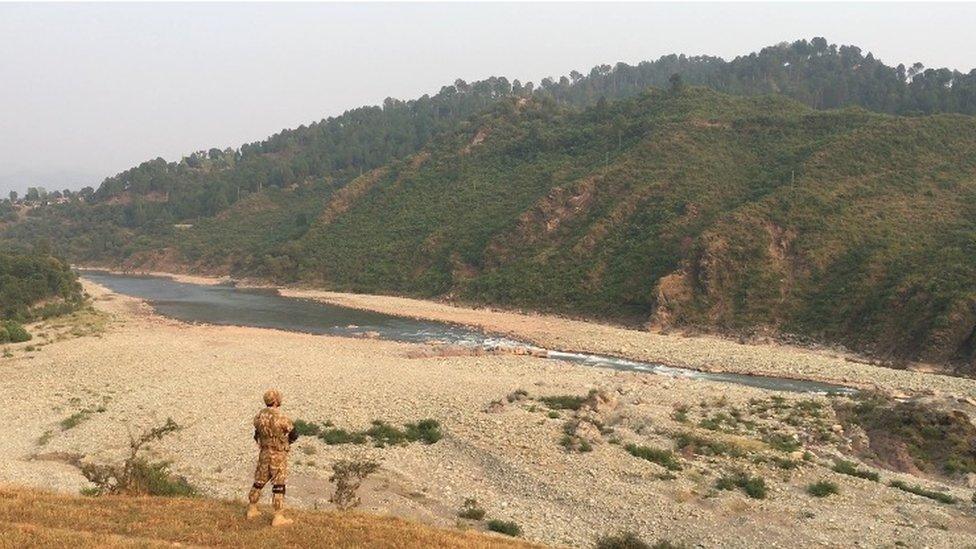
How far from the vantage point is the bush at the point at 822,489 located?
19.3m

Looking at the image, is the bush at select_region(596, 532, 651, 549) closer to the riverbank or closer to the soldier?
the soldier

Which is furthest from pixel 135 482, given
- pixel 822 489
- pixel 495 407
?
pixel 822 489

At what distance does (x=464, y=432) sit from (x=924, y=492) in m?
15.0

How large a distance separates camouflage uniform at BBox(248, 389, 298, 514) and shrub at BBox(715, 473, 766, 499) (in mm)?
13952

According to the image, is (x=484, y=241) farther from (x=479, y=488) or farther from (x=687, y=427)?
(x=479, y=488)

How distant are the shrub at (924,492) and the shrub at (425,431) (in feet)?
49.6

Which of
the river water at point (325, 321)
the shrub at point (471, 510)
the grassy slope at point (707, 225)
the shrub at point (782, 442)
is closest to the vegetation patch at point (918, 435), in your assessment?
the shrub at point (782, 442)

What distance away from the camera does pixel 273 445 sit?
11.3m

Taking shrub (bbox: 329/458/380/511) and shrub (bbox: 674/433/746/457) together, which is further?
shrub (bbox: 674/433/746/457)

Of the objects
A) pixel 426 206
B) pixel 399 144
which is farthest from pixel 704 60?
pixel 426 206

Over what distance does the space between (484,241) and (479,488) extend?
61.3 metres

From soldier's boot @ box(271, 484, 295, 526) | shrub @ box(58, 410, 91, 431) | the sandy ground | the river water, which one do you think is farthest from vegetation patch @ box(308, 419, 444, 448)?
the river water

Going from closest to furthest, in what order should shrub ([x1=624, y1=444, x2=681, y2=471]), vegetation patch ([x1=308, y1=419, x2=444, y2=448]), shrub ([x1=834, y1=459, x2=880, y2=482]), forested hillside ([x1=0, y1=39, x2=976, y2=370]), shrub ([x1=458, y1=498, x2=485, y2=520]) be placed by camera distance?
shrub ([x1=458, y1=498, x2=485, y2=520]), shrub ([x1=834, y1=459, x2=880, y2=482]), shrub ([x1=624, y1=444, x2=681, y2=471]), vegetation patch ([x1=308, y1=419, x2=444, y2=448]), forested hillside ([x1=0, y1=39, x2=976, y2=370])

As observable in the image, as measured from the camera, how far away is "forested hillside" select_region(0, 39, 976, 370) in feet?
171
